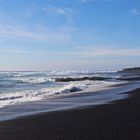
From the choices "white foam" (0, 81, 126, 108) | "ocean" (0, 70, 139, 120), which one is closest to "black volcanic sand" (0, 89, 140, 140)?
"ocean" (0, 70, 139, 120)

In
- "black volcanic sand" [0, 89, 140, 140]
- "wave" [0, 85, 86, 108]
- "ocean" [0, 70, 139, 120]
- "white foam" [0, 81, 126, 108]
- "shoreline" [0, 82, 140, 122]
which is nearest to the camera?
"black volcanic sand" [0, 89, 140, 140]

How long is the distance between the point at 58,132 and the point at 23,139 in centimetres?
117

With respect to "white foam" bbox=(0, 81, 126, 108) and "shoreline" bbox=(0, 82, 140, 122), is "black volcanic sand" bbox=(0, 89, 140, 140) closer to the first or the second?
"shoreline" bbox=(0, 82, 140, 122)

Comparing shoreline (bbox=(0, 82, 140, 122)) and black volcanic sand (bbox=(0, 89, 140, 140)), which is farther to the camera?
shoreline (bbox=(0, 82, 140, 122))

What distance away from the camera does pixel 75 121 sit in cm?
1109

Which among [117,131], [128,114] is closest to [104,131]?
[117,131]

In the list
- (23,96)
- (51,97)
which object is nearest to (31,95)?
(23,96)

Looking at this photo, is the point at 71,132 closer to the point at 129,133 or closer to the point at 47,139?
the point at 47,139

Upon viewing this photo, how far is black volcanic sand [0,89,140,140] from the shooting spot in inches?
340

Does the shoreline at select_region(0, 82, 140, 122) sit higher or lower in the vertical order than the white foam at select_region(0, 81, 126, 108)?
higher

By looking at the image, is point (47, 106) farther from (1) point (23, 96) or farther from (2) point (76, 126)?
(1) point (23, 96)

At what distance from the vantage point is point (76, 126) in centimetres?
1010

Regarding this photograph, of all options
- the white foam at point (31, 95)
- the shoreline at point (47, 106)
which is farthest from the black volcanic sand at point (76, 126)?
the white foam at point (31, 95)

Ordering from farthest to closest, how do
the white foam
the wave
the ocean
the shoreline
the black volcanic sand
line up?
the white foam → the wave → the ocean → the shoreline → the black volcanic sand
